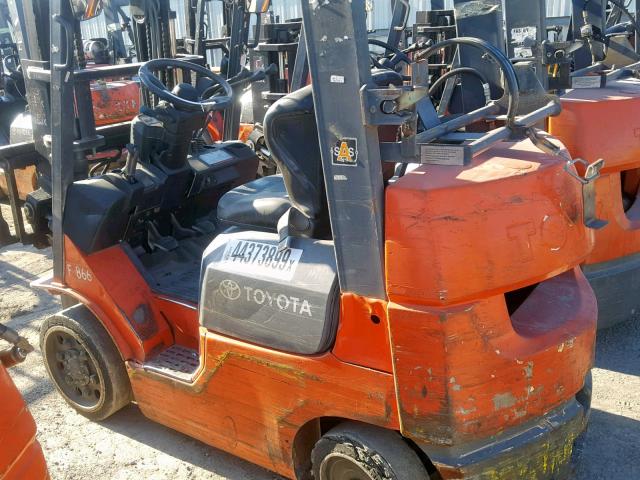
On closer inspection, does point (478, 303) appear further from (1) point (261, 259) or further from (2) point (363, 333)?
(1) point (261, 259)

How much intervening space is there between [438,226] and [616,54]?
18.0ft

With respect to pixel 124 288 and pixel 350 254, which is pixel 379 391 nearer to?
pixel 350 254

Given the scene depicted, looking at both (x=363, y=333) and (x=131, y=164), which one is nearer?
(x=363, y=333)

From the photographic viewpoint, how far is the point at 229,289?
3.06 meters

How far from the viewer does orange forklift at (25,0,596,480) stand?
243 centimetres

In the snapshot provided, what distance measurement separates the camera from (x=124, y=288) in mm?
3789

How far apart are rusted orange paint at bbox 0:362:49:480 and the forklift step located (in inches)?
50.6

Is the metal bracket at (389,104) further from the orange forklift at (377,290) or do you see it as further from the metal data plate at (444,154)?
the metal data plate at (444,154)

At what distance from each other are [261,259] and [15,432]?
4.01 feet

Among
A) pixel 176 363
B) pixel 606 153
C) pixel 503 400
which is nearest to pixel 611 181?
pixel 606 153

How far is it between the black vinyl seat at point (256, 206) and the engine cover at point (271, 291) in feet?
0.33

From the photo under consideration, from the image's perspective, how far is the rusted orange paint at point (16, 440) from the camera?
2010 mm

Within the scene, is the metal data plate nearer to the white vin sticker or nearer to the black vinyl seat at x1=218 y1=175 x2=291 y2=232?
the white vin sticker

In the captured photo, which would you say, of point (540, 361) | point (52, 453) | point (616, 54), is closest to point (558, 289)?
point (540, 361)
